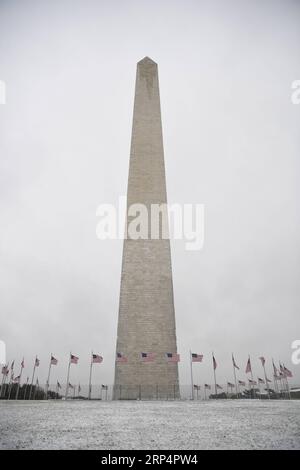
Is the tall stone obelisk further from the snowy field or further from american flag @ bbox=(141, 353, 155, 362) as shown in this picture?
the snowy field

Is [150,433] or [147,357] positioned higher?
[147,357]

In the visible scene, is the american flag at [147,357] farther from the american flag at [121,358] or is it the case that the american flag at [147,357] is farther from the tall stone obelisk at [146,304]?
the american flag at [121,358]

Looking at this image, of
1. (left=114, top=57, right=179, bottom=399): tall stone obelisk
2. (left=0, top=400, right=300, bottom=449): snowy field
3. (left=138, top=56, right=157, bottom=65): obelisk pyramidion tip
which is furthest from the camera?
(left=138, top=56, right=157, bottom=65): obelisk pyramidion tip

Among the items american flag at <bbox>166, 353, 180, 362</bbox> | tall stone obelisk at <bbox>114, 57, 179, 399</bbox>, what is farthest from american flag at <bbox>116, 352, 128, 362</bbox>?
american flag at <bbox>166, 353, 180, 362</bbox>

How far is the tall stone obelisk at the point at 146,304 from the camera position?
722 inches

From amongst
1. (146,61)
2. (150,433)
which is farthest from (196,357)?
(146,61)

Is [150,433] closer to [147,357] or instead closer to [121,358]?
[147,357]

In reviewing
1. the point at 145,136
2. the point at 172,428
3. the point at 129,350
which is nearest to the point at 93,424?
the point at 172,428

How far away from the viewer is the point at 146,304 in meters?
19.5

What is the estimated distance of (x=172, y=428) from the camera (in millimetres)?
6500

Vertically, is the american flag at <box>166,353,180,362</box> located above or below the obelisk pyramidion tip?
below

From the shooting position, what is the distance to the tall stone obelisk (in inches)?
722

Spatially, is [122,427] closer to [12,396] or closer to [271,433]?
[271,433]
